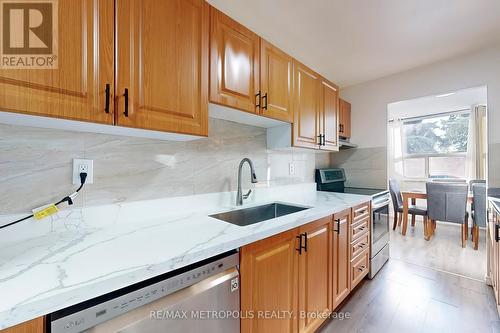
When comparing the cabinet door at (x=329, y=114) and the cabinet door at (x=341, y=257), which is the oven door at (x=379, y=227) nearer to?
the cabinet door at (x=341, y=257)

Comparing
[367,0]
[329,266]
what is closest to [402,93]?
[367,0]

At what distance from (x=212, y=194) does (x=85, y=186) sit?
731 mm

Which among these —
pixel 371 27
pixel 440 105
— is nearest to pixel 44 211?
pixel 371 27

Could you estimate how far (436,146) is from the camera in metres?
4.21

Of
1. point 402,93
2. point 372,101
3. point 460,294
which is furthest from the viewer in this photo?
point 372,101

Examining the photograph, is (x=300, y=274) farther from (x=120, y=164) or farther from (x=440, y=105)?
(x=440, y=105)

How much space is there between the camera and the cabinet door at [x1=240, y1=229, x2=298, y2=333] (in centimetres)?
96

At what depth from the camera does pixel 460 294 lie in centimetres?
185

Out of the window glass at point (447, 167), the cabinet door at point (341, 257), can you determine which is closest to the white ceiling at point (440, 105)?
the window glass at point (447, 167)

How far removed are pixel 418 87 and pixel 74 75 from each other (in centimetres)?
324

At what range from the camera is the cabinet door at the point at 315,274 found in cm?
126

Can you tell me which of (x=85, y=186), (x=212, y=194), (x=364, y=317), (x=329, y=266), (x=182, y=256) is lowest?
(x=364, y=317)

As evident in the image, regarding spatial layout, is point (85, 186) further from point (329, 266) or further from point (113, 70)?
point (329, 266)

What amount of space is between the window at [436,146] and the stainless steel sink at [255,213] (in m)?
4.18
